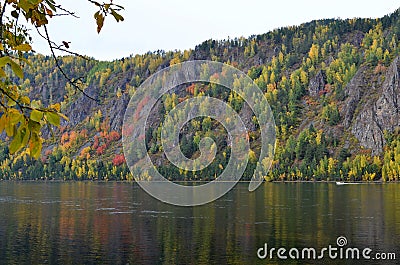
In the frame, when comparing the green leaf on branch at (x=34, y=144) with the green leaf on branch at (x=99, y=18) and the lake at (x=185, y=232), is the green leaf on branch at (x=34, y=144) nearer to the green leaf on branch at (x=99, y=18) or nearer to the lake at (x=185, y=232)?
the green leaf on branch at (x=99, y=18)

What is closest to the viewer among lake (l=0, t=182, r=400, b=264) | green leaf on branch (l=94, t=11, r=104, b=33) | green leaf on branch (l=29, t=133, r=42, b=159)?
green leaf on branch (l=29, t=133, r=42, b=159)

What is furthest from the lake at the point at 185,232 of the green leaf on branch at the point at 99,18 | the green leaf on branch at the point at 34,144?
the green leaf on branch at the point at 34,144

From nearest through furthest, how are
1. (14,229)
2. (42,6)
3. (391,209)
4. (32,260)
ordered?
(42,6)
(32,260)
(14,229)
(391,209)

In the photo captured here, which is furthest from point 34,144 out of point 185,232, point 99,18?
point 185,232

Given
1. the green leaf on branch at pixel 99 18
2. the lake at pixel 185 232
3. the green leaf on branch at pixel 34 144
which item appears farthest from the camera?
the lake at pixel 185 232

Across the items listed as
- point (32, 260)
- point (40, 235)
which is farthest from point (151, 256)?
point (40, 235)

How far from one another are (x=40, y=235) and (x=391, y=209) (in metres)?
53.5

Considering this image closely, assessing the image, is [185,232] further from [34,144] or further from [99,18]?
[34,144]

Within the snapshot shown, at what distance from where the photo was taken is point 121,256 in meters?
51.4

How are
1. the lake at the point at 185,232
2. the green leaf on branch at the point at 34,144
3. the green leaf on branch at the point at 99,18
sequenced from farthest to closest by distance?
the lake at the point at 185,232 < the green leaf on branch at the point at 99,18 < the green leaf on branch at the point at 34,144

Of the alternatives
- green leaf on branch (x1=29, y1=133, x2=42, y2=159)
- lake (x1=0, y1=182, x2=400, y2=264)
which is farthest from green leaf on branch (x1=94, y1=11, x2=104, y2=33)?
lake (x1=0, y1=182, x2=400, y2=264)

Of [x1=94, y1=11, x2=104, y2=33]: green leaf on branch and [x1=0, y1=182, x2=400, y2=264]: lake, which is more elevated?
[x1=94, y1=11, x2=104, y2=33]: green leaf on branch

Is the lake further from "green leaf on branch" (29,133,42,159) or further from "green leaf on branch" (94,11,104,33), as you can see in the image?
"green leaf on branch" (29,133,42,159)

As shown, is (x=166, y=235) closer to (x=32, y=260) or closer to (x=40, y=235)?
(x=40, y=235)
